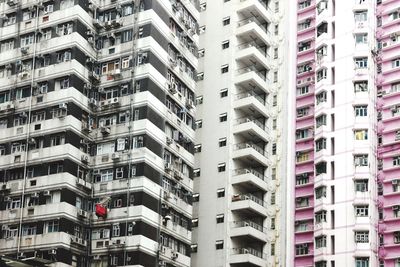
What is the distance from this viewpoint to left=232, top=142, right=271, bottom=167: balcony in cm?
7594

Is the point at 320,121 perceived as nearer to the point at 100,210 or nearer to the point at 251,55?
the point at 251,55

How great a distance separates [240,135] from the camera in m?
78.0

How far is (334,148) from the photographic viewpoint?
248 ft

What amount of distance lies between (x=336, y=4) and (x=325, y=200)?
18.4 metres

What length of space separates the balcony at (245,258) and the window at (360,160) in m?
11.4

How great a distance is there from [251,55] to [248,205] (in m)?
14.1

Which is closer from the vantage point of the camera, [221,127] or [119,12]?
[119,12]

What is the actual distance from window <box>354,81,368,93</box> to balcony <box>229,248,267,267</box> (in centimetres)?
1660

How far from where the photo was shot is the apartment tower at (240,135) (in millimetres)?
74562

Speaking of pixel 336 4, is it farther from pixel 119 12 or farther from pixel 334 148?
pixel 119 12

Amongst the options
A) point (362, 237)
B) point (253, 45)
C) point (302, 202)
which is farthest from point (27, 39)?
point (362, 237)

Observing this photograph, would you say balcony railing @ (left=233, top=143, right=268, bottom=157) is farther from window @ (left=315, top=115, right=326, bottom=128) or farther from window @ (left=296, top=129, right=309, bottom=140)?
window @ (left=315, top=115, right=326, bottom=128)

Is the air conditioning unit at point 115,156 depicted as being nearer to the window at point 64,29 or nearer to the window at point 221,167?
the window at point 64,29

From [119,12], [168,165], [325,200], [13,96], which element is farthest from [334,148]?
[13,96]
